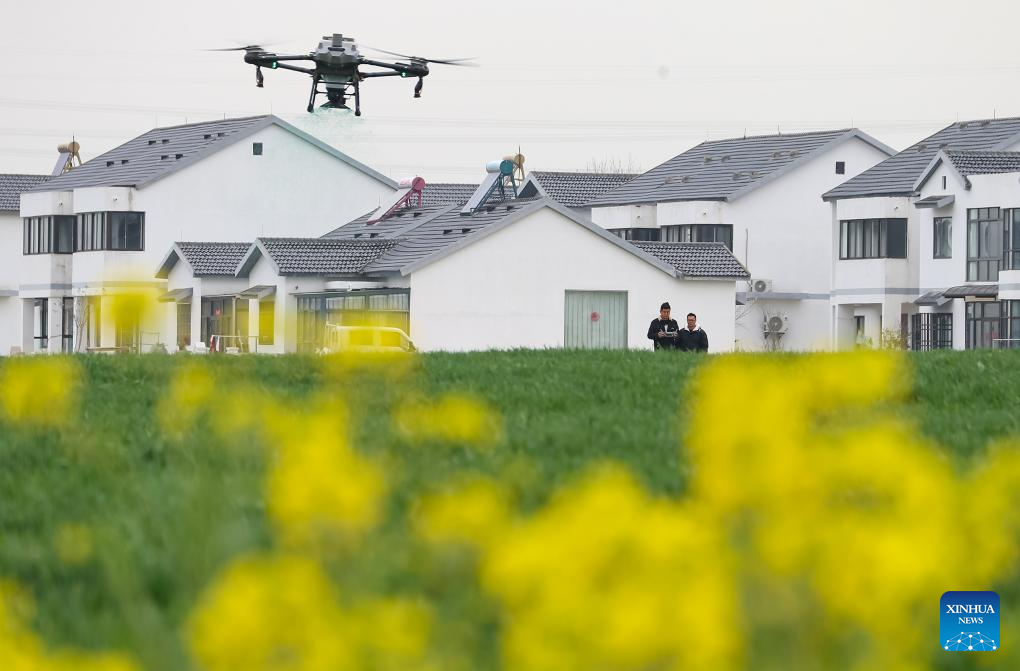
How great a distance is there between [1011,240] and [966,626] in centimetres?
5442

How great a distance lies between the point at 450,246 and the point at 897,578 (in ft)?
150

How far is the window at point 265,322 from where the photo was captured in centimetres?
5319

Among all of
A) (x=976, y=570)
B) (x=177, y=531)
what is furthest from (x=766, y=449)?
(x=177, y=531)

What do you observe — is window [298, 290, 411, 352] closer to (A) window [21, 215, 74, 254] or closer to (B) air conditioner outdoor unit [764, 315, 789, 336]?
(B) air conditioner outdoor unit [764, 315, 789, 336]

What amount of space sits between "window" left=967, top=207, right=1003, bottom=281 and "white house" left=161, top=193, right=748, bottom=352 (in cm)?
1061

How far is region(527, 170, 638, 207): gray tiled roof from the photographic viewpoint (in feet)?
262

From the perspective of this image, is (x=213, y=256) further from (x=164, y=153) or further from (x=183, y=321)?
(x=164, y=153)

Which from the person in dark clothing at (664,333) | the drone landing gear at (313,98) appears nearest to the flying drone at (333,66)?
the drone landing gear at (313,98)

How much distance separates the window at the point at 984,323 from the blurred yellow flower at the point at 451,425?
49123 millimetres

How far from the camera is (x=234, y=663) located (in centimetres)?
347

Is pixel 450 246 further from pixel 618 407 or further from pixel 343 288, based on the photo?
pixel 618 407

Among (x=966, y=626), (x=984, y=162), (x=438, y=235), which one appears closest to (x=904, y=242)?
(x=984, y=162)

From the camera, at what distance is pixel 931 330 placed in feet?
206

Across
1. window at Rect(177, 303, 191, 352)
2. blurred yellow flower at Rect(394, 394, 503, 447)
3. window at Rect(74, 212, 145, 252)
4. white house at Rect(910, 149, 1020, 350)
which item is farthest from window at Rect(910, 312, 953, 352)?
blurred yellow flower at Rect(394, 394, 503, 447)
